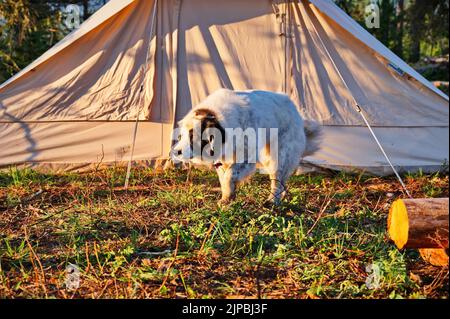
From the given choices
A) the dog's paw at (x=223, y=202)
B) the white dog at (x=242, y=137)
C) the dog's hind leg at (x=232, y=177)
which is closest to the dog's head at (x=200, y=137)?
the white dog at (x=242, y=137)

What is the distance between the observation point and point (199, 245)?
Result: 4.23m

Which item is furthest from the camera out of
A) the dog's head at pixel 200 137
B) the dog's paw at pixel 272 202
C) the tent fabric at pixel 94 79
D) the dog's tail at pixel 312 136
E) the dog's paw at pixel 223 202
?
the tent fabric at pixel 94 79

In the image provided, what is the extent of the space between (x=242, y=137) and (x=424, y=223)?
247cm

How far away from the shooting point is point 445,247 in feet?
10.5

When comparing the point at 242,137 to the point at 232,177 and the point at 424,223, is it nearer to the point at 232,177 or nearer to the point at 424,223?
the point at 232,177

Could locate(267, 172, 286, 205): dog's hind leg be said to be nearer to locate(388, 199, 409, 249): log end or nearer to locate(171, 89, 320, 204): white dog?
locate(171, 89, 320, 204): white dog

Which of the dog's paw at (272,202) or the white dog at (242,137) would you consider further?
the dog's paw at (272,202)

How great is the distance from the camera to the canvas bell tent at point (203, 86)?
720 centimetres

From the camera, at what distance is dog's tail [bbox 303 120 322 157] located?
6.34 metres

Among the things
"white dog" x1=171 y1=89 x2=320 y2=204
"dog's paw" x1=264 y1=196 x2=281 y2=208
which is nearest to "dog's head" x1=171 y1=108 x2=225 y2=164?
"white dog" x1=171 y1=89 x2=320 y2=204

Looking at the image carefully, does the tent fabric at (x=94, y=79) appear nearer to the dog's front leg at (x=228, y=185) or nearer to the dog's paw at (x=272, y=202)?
the dog's front leg at (x=228, y=185)

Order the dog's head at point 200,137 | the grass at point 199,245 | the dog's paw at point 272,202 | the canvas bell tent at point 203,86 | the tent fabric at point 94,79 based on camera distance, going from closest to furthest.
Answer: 1. the grass at point 199,245
2. the dog's head at point 200,137
3. the dog's paw at point 272,202
4. the tent fabric at point 94,79
5. the canvas bell tent at point 203,86

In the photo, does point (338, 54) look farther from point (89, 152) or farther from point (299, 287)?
point (299, 287)

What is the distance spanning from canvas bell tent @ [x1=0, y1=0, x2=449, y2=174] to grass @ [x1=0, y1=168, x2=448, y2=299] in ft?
3.63
